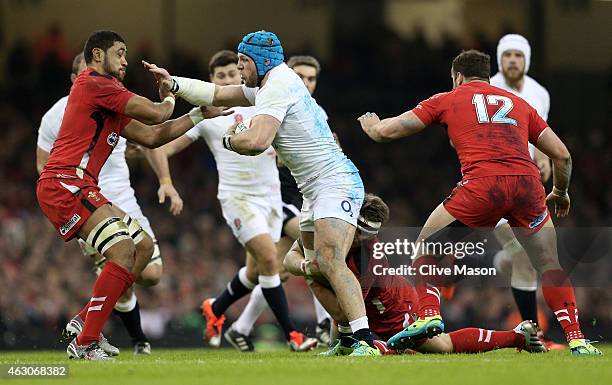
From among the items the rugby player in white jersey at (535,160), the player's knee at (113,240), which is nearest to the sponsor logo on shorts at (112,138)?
the player's knee at (113,240)

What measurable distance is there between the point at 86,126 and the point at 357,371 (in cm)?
316

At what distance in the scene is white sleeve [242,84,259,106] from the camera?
9562 mm

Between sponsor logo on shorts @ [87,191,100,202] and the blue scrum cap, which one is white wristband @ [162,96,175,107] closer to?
the blue scrum cap

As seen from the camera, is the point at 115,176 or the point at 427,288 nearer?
the point at 427,288

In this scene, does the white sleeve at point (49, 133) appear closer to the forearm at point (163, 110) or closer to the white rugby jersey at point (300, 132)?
the forearm at point (163, 110)

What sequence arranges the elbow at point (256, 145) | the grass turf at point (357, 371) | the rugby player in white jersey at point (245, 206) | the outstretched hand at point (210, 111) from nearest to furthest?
the grass turf at point (357, 371) → the elbow at point (256, 145) → the outstretched hand at point (210, 111) → the rugby player in white jersey at point (245, 206)

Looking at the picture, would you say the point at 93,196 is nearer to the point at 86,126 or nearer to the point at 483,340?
the point at 86,126

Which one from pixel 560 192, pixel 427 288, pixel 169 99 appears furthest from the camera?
pixel 560 192

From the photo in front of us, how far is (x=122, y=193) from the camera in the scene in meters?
11.6

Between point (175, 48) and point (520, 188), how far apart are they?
46.7 feet

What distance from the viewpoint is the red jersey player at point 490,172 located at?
9.16 meters

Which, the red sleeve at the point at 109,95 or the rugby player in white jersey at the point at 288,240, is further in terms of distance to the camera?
the rugby player in white jersey at the point at 288,240

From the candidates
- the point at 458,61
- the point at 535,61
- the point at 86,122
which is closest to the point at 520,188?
Answer: the point at 458,61

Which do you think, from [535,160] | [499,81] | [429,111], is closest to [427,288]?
[429,111]
